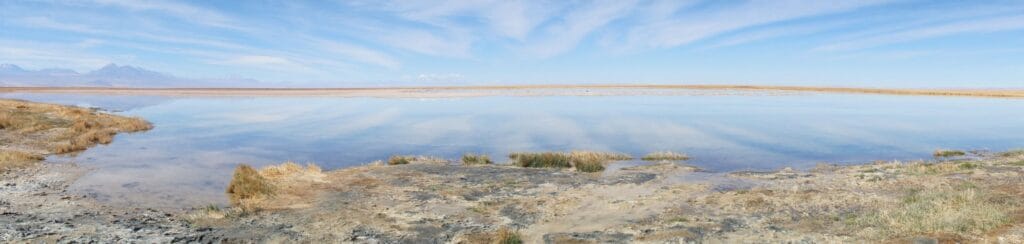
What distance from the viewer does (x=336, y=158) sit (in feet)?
77.4

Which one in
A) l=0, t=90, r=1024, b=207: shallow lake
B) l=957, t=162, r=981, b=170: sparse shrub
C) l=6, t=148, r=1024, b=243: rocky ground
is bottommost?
l=0, t=90, r=1024, b=207: shallow lake

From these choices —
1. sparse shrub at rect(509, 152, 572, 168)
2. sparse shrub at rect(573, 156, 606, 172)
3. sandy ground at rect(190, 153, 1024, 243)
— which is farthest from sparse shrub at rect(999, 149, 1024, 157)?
sparse shrub at rect(509, 152, 572, 168)

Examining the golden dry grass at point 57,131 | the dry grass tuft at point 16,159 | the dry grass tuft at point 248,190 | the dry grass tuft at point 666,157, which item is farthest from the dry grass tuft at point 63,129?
the dry grass tuft at point 666,157

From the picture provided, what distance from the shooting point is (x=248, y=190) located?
47.1ft

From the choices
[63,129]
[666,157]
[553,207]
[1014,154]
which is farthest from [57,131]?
[1014,154]

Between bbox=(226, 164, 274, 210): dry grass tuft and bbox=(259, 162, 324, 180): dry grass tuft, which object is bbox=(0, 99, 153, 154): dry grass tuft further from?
bbox=(226, 164, 274, 210): dry grass tuft

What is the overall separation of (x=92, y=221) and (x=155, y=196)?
3496 millimetres

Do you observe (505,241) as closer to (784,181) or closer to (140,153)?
(784,181)

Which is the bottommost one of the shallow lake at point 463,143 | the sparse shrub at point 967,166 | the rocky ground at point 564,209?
the shallow lake at point 463,143

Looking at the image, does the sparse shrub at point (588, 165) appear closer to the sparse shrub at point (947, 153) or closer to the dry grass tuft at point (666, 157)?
the dry grass tuft at point (666, 157)

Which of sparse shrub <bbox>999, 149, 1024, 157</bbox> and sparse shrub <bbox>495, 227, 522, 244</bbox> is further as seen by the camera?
sparse shrub <bbox>999, 149, 1024, 157</bbox>

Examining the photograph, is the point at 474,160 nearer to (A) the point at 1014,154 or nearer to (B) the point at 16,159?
(B) the point at 16,159

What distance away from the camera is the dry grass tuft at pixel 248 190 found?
534 inches

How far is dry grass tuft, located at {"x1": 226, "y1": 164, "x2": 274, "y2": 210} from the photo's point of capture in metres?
13.6
